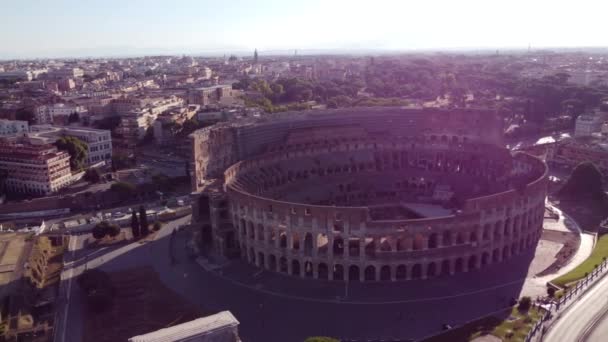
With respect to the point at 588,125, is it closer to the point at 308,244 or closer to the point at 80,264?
the point at 308,244

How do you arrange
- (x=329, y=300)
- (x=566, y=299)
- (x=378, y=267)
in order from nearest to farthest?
(x=566, y=299)
(x=329, y=300)
(x=378, y=267)

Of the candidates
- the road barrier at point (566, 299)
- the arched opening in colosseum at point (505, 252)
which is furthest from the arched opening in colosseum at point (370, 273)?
the road barrier at point (566, 299)

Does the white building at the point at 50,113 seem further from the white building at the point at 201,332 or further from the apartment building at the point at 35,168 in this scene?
the white building at the point at 201,332

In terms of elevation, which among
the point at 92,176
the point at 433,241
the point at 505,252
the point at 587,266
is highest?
the point at 433,241

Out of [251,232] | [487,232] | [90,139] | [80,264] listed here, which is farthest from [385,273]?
[90,139]

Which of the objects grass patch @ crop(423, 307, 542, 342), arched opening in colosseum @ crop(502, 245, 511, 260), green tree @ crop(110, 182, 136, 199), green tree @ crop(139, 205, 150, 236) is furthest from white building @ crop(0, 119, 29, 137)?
grass patch @ crop(423, 307, 542, 342)

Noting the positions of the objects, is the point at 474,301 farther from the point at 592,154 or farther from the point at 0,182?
the point at 0,182
